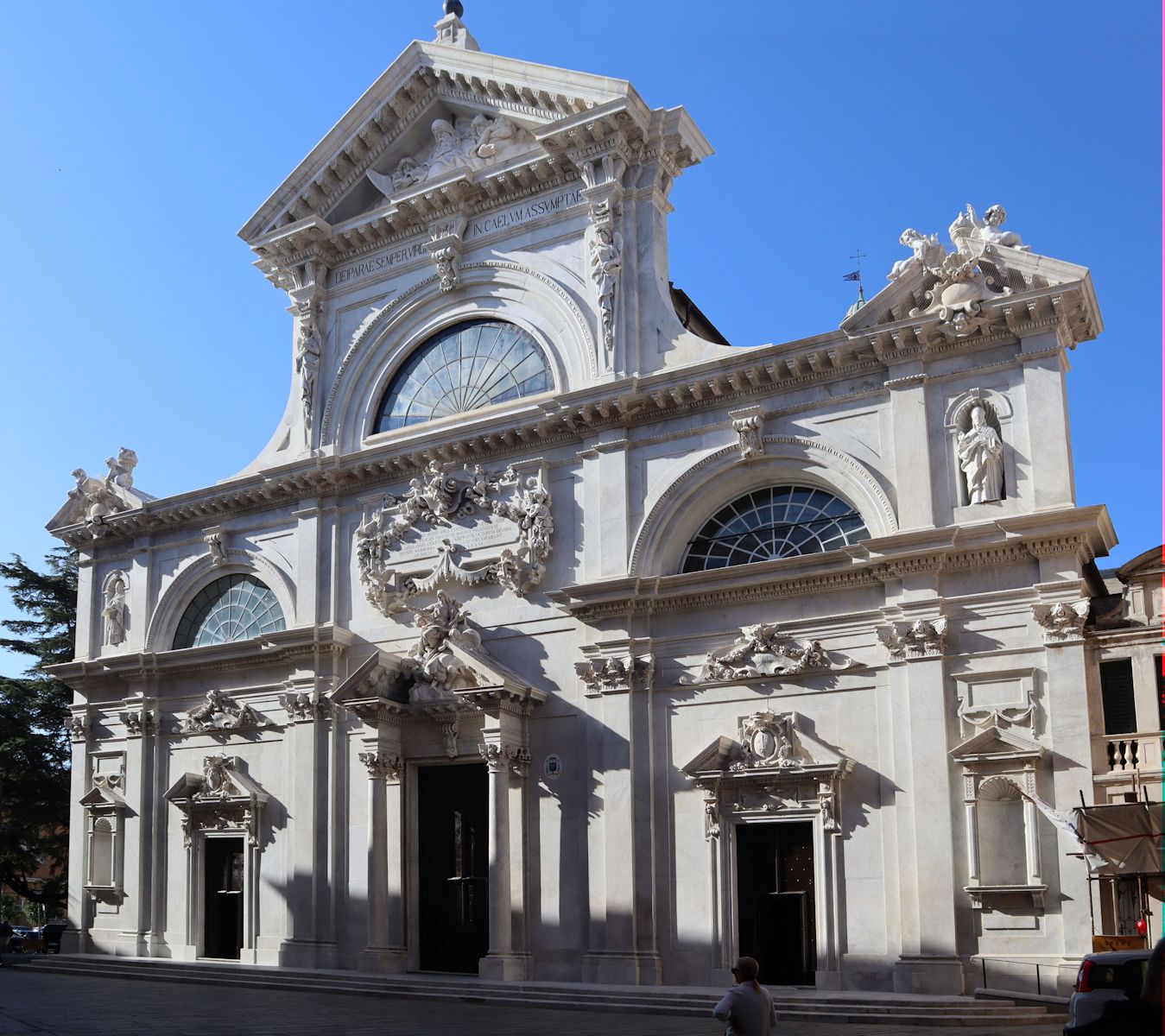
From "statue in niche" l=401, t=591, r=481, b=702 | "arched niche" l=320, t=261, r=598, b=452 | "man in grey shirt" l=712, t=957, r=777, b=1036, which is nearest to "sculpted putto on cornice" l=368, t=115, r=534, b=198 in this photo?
"arched niche" l=320, t=261, r=598, b=452

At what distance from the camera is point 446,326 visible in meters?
28.4

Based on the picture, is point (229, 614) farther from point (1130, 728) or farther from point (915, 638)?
point (1130, 728)

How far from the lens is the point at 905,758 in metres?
20.8

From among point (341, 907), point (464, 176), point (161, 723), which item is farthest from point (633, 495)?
point (161, 723)

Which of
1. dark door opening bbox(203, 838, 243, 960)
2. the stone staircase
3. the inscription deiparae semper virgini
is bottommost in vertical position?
the stone staircase

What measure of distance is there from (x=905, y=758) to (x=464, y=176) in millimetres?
14890

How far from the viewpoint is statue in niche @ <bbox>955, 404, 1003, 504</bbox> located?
20906 millimetres

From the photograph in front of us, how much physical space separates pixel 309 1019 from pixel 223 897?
440 inches

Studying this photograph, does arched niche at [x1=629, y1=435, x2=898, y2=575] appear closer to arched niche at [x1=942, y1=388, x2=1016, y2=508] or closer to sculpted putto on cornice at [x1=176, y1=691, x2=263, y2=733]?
arched niche at [x1=942, y1=388, x2=1016, y2=508]

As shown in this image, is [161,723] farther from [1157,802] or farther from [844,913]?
[1157,802]

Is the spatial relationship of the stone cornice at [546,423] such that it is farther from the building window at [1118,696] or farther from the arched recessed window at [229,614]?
the building window at [1118,696]

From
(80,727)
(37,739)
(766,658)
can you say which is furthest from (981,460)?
(37,739)

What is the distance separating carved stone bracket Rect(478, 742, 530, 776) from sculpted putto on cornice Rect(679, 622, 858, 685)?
3697 mm

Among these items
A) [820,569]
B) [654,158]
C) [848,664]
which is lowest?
[848,664]
